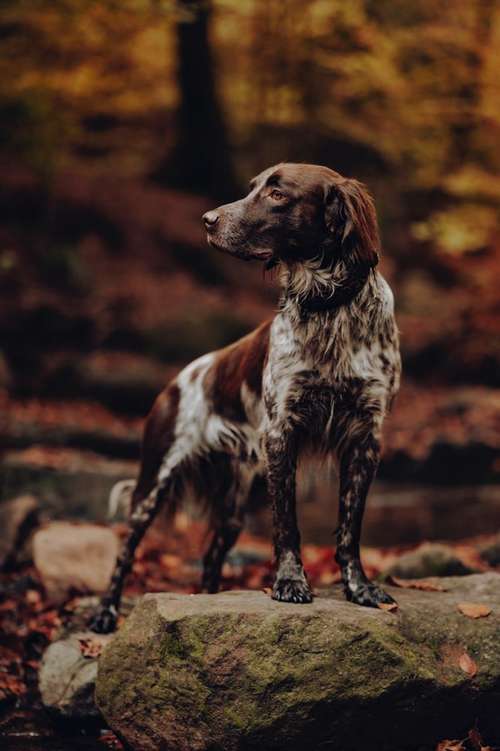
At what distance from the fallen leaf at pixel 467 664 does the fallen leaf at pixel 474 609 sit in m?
0.24

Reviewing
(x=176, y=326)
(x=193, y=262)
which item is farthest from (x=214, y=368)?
(x=193, y=262)

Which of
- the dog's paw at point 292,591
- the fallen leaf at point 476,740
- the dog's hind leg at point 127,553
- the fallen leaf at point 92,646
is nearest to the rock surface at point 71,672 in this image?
the fallen leaf at point 92,646

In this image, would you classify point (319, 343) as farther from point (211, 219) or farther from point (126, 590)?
point (126, 590)

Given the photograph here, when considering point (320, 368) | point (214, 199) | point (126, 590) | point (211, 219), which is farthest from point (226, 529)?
point (214, 199)

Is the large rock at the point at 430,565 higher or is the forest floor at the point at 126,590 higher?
the large rock at the point at 430,565

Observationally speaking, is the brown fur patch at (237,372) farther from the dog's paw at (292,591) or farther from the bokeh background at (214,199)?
the bokeh background at (214,199)

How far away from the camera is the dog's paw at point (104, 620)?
16.4 feet

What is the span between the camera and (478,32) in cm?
1595

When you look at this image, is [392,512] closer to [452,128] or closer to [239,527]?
[239,527]

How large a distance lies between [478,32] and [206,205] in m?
6.04

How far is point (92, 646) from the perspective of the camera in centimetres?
477

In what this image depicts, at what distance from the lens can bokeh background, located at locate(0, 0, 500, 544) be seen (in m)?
11.5

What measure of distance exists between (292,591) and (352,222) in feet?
5.48

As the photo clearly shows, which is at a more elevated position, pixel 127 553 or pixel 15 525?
pixel 127 553
